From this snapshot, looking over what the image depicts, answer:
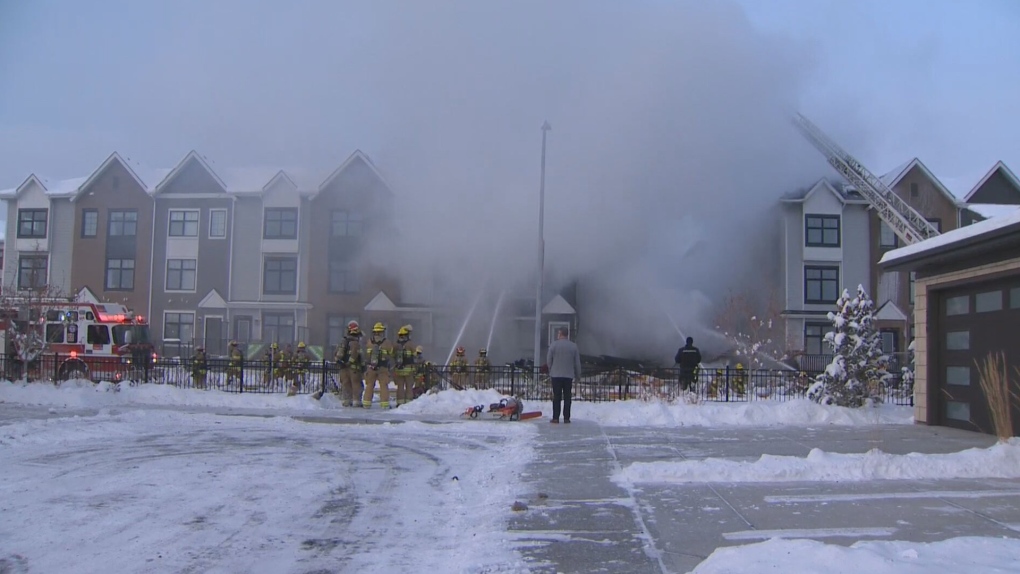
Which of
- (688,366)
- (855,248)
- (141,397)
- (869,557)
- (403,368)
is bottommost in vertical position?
(141,397)

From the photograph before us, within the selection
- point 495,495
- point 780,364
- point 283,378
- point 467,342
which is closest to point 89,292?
point 467,342

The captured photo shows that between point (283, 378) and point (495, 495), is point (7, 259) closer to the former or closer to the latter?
point (283, 378)

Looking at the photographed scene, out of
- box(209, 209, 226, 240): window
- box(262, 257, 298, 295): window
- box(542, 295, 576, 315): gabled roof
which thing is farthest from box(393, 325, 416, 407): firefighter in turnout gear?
box(209, 209, 226, 240): window

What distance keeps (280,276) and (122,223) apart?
8.19 meters

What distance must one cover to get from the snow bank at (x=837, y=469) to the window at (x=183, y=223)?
34172mm

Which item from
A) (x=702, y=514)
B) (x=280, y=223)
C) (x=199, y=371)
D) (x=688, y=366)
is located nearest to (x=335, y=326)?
(x=280, y=223)

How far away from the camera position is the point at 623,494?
287 inches

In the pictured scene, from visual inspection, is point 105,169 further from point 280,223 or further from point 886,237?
point 886,237

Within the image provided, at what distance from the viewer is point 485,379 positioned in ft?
62.8

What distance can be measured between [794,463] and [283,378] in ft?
46.7

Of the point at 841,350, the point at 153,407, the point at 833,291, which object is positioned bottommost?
the point at 153,407

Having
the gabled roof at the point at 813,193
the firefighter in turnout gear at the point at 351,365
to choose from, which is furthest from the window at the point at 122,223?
the gabled roof at the point at 813,193

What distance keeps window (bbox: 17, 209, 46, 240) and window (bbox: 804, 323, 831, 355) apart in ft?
115

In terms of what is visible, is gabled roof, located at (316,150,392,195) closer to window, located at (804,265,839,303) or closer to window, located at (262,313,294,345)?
window, located at (262,313,294,345)
